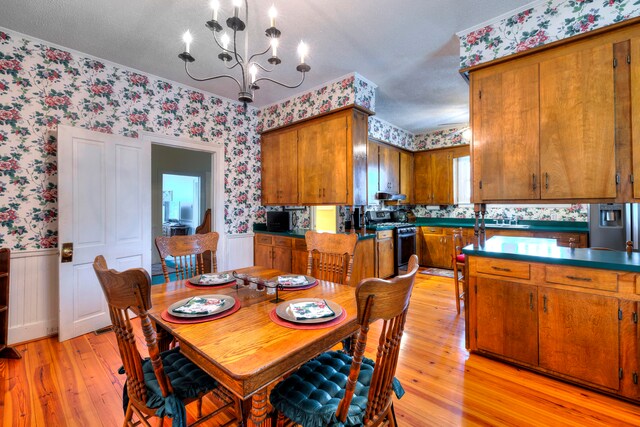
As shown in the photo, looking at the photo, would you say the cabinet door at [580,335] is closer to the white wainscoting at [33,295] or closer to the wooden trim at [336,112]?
the wooden trim at [336,112]

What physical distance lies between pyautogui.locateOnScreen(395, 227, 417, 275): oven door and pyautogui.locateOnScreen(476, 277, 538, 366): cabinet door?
2.35 meters

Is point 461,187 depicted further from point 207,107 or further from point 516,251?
point 207,107

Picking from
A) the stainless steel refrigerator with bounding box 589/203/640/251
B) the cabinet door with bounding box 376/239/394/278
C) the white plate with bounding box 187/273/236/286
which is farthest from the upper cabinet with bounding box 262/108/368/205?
the stainless steel refrigerator with bounding box 589/203/640/251

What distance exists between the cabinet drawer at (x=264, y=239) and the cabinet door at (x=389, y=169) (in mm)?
Answer: 2201

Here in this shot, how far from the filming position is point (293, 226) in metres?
4.66

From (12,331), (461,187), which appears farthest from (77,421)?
(461,187)

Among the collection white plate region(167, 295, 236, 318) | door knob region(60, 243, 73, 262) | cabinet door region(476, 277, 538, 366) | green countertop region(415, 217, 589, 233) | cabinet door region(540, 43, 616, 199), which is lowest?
cabinet door region(476, 277, 538, 366)

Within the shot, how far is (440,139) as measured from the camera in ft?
19.0

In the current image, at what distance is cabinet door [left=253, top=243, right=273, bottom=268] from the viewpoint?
415 centimetres

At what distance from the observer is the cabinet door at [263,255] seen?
163 inches

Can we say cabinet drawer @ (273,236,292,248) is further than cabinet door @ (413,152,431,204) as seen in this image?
No

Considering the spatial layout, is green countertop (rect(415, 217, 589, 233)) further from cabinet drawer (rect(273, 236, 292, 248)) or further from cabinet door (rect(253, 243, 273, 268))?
cabinet door (rect(253, 243, 273, 268))

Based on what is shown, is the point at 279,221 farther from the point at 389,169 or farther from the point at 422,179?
the point at 422,179

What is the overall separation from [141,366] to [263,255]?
10.4 feet
